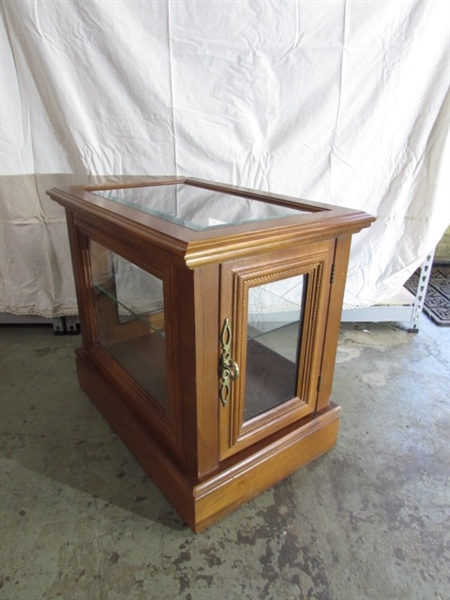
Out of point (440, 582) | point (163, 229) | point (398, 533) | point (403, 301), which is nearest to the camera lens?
point (163, 229)

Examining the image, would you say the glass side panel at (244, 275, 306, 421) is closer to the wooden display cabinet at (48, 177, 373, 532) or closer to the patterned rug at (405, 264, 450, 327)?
the wooden display cabinet at (48, 177, 373, 532)

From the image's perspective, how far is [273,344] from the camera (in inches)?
41.1

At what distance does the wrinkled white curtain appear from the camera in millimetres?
1367

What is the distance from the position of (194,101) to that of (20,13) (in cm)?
60

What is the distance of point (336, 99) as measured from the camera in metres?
1.49

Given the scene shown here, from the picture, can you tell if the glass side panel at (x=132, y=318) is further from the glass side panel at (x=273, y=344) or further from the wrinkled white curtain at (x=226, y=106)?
the wrinkled white curtain at (x=226, y=106)

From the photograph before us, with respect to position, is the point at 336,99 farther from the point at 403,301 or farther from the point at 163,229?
the point at 163,229

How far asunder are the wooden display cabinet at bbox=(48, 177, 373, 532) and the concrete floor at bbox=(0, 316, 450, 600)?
66mm

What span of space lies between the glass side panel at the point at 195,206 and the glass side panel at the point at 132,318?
Result: 0.14 metres

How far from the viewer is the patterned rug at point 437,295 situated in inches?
80.1

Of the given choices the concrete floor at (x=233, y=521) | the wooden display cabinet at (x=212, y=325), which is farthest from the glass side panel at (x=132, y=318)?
the concrete floor at (x=233, y=521)

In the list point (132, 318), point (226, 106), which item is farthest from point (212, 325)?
point (226, 106)


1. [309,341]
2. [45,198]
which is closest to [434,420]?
[309,341]

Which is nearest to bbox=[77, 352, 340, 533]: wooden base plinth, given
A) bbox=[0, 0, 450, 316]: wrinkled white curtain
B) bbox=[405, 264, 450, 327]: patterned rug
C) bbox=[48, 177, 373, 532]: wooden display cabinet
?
bbox=[48, 177, 373, 532]: wooden display cabinet
